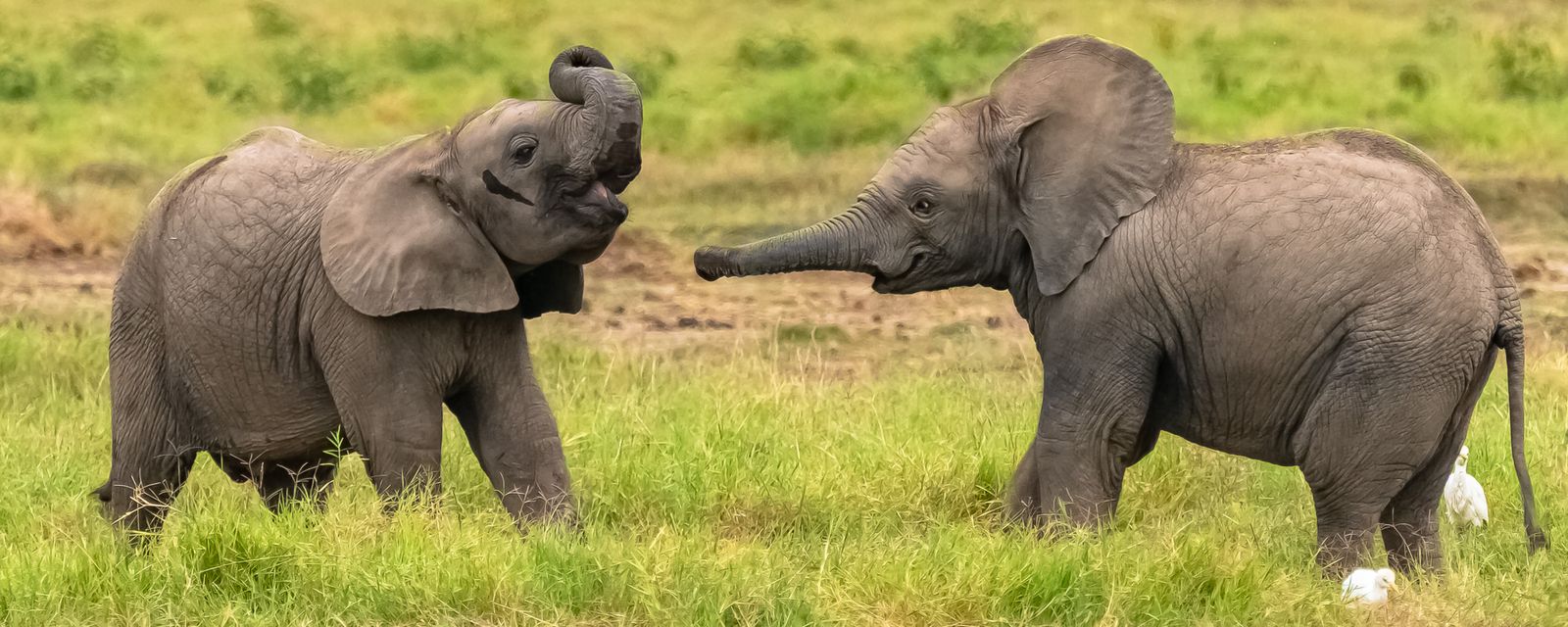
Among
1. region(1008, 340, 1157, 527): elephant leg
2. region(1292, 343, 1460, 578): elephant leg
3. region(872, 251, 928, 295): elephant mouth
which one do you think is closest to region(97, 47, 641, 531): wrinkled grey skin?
region(872, 251, 928, 295): elephant mouth

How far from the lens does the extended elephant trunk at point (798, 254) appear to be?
601 cm

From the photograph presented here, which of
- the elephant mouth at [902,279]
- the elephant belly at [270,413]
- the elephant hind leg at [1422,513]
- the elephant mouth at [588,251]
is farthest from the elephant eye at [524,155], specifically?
the elephant hind leg at [1422,513]

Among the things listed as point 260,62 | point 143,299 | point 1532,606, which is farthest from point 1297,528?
point 260,62

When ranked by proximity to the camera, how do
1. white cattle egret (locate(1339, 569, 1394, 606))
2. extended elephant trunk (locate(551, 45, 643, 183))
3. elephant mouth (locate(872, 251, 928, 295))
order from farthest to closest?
elephant mouth (locate(872, 251, 928, 295)) → extended elephant trunk (locate(551, 45, 643, 183)) → white cattle egret (locate(1339, 569, 1394, 606))

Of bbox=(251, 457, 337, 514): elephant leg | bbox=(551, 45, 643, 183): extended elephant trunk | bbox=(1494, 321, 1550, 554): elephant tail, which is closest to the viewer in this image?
bbox=(551, 45, 643, 183): extended elephant trunk

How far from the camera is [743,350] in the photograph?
10.1 meters

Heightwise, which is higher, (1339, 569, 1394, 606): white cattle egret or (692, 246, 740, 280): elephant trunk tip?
(692, 246, 740, 280): elephant trunk tip

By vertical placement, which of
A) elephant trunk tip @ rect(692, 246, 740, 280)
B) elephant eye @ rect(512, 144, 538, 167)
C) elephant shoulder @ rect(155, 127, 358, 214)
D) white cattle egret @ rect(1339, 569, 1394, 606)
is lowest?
white cattle egret @ rect(1339, 569, 1394, 606)

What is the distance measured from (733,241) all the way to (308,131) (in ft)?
13.5

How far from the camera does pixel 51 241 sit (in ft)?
41.4

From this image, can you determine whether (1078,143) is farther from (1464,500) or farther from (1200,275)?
(1464,500)

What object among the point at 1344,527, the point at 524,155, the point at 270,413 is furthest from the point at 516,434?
the point at 1344,527

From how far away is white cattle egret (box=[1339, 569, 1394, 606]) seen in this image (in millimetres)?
5320

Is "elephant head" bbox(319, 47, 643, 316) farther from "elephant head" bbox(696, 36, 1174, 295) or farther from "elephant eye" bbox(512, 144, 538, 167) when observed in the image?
"elephant head" bbox(696, 36, 1174, 295)
